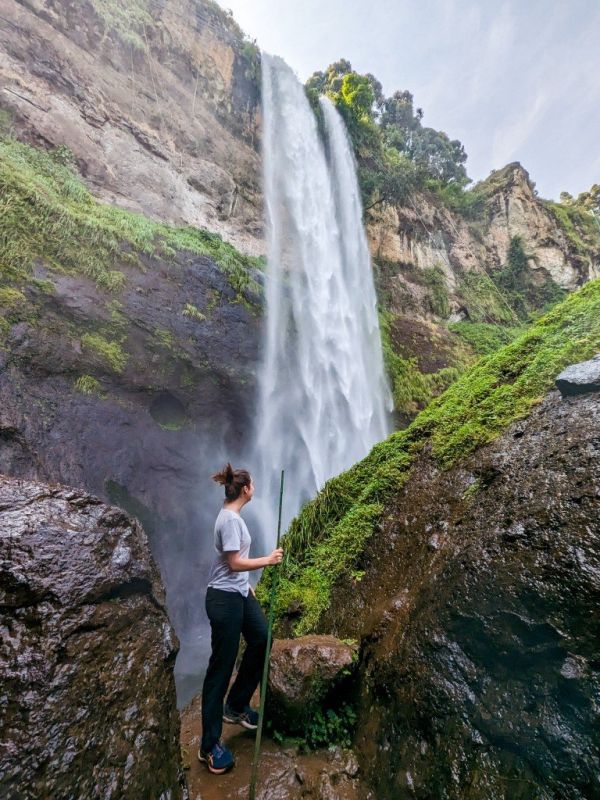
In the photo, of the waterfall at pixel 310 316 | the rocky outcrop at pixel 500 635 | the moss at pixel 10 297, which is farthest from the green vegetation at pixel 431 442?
the moss at pixel 10 297

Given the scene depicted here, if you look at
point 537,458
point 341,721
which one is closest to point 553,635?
point 537,458

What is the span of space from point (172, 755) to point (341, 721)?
116cm

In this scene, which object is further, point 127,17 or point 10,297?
point 127,17

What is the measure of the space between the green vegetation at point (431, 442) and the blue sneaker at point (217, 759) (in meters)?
1.16

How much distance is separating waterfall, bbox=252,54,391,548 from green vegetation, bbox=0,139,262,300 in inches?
97.0

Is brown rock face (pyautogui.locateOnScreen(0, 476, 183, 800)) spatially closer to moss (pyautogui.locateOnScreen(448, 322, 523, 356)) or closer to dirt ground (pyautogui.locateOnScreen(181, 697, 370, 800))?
dirt ground (pyautogui.locateOnScreen(181, 697, 370, 800))

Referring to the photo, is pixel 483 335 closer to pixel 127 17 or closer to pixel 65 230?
pixel 65 230

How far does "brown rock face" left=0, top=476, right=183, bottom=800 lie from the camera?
1.56 meters

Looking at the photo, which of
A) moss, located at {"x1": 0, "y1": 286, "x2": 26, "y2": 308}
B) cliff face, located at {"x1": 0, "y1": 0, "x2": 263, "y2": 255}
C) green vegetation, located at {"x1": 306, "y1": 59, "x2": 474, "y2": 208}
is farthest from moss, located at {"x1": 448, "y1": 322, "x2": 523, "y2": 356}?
moss, located at {"x1": 0, "y1": 286, "x2": 26, "y2": 308}

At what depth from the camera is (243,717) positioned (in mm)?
2803

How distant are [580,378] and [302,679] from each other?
109 inches

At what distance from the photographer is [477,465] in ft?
9.89

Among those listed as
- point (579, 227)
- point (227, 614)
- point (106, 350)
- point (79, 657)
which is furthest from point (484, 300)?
point (79, 657)

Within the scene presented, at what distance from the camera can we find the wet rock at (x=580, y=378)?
270 centimetres
